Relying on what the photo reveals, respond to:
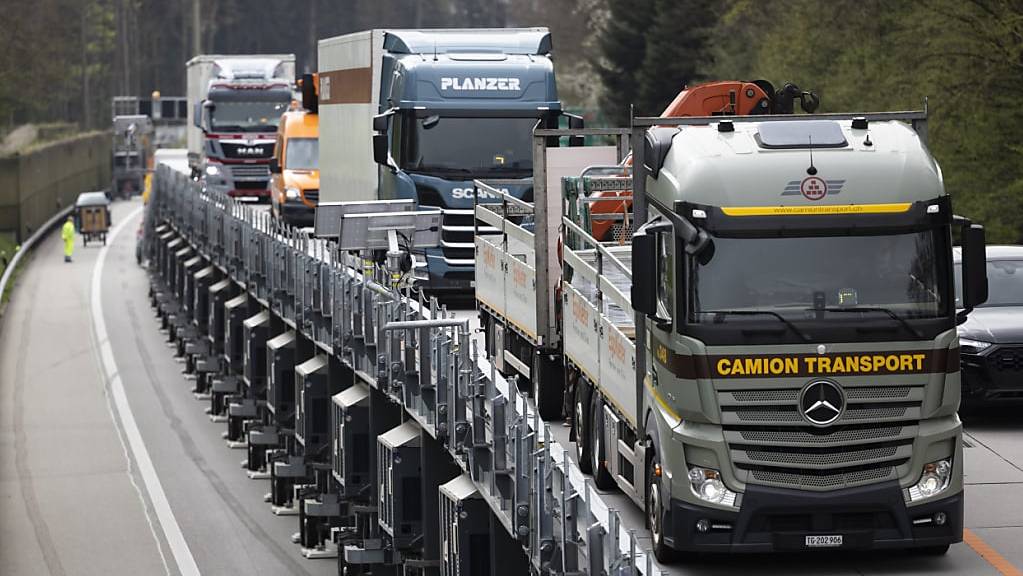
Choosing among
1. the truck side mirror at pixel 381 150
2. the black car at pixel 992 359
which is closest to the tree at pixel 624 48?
the truck side mirror at pixel 381 150

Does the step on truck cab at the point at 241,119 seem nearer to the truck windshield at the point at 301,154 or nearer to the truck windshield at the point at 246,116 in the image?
the truck windshield at the point at 246,116

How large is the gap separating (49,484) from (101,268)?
3989cm

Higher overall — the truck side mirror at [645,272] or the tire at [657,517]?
the truck side mirror at [645,272]

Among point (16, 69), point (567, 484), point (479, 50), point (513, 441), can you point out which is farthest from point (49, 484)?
point (16, 69)

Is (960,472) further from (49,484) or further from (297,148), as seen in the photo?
(297,148)

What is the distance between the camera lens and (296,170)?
4388 cm

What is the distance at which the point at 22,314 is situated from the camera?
6091 cm

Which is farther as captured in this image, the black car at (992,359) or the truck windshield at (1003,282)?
the truck windshield at (1003,282)

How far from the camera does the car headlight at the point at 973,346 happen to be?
1775cm

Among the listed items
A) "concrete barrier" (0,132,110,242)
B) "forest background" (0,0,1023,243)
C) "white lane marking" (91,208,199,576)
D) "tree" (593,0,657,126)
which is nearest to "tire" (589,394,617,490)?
"white lane marking" (91,208,199,576)

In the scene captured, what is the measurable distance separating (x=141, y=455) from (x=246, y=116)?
17.6 meters

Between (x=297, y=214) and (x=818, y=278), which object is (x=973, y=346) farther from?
(x=297, y=214)

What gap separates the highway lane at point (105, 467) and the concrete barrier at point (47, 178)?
17249mm

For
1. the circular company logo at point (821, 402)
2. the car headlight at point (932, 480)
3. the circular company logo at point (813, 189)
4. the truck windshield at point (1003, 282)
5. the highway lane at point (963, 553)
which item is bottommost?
the highway lane at point (963, 553)
